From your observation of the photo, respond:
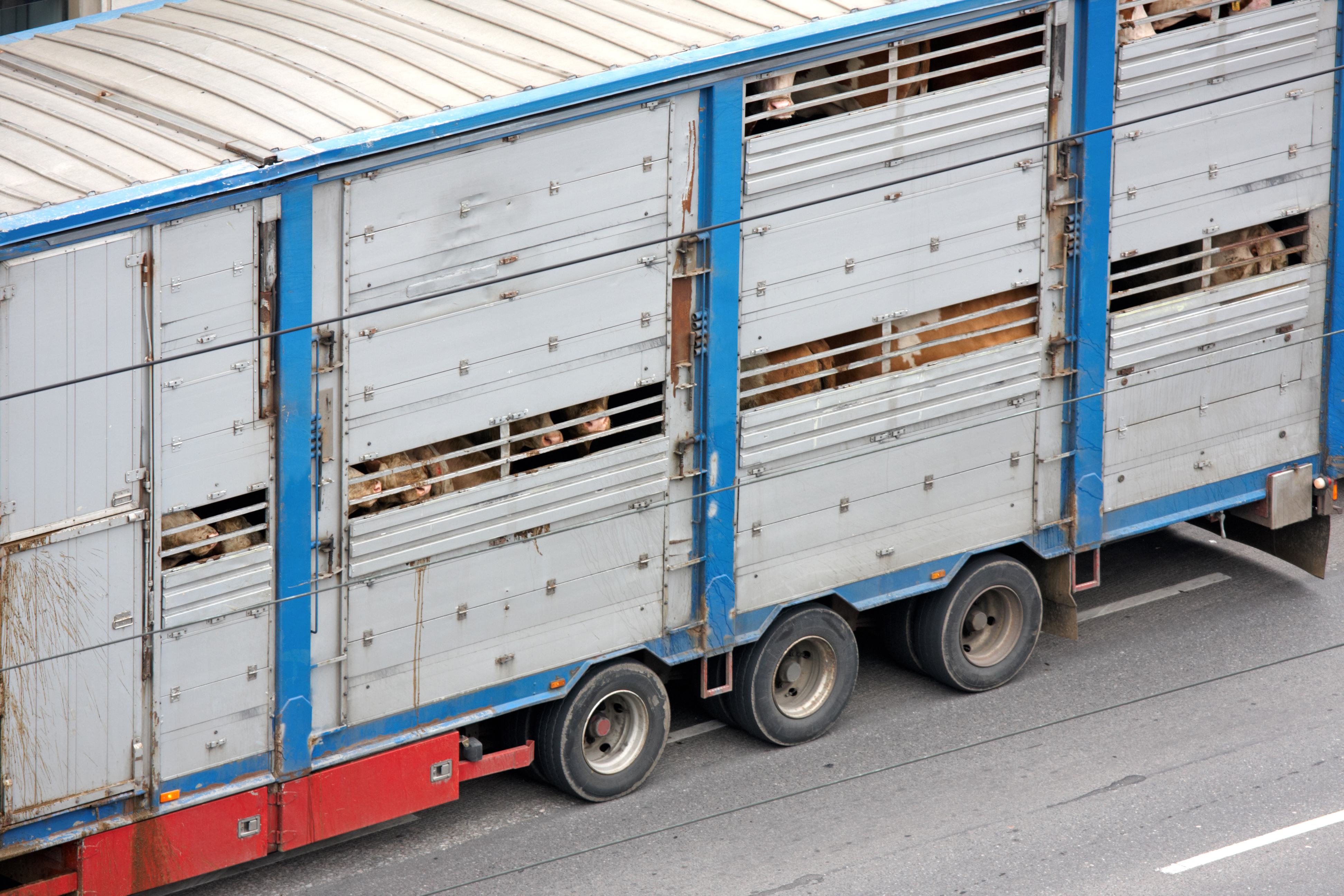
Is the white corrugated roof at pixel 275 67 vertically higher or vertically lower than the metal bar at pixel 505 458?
higher

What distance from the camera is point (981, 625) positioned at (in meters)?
12.3

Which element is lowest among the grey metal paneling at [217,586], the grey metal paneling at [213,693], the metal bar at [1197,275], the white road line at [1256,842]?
the white road line at [1256,842]

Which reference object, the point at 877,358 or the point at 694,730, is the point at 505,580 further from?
the point at 877,358

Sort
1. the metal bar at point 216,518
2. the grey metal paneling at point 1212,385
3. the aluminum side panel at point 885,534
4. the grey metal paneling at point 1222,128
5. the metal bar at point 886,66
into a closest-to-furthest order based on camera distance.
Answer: the metal bar at point 216,518, the metal bar at point 886,66, the aluminum side panel at point 885,534, the grey metal paneling at point 1222,128, the grey metal paneling at point 1212,385

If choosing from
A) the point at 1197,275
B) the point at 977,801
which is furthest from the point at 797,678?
the point at 1197,275

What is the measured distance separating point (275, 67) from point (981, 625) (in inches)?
207

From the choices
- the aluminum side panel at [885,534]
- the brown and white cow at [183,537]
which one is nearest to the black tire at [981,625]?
the aluminum side panel at [885,534]

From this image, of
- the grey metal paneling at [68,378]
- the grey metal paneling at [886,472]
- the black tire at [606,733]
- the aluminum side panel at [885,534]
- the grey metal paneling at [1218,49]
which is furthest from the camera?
the grey metal paneling at [1218,49]

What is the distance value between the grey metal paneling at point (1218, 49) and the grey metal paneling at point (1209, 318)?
46.5 inches

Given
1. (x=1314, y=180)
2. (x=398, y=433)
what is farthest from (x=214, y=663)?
(x=1314, y=180)

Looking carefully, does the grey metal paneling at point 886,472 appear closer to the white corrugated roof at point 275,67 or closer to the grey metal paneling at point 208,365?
the white corrugated roof at point 275,67

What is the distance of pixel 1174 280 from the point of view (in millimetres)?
11930

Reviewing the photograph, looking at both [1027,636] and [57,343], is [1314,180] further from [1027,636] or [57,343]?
[57,343]

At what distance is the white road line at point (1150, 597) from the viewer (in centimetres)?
1343
